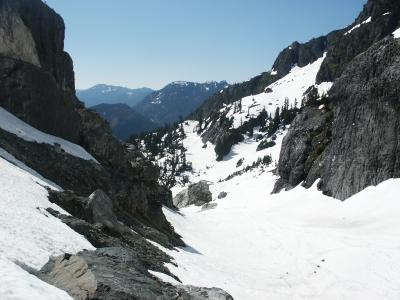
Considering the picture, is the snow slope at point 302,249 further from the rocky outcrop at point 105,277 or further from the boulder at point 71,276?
the boulder at point 71,276

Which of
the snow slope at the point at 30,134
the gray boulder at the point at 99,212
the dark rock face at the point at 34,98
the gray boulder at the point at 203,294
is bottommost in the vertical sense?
the gray boulder at the point at 203,294

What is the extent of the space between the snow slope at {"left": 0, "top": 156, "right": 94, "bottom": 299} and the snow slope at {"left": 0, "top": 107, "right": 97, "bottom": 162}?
882cm

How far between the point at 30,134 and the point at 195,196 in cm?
6968

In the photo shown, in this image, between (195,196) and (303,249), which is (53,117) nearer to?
(303,249)

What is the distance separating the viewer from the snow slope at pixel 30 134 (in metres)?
36.4

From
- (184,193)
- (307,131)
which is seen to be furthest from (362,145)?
(184,193)

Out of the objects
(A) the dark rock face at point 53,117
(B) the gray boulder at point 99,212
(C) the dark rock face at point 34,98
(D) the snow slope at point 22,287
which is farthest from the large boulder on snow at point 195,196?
(D) the snow slope at point 22,287

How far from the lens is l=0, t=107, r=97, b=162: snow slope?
36366mm

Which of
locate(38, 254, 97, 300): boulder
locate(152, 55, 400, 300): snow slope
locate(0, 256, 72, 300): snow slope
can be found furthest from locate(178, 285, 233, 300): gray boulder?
locate(0, 256, 72, 300): snow slope

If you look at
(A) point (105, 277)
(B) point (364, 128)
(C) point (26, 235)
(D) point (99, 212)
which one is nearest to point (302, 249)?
(B) point (364, 128)

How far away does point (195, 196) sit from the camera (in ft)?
345

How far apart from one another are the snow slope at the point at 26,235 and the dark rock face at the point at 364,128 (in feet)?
119

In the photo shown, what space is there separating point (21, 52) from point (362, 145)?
39.3 metres

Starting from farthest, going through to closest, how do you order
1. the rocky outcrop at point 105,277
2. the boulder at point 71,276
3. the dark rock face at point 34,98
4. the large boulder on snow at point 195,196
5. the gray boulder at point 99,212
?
the large boulder on snow at point 195,196, the dark rock face at point 34,98, the gray boulder at point 99,212, the rocky outcrop at point 105,277, the boulder at point 71,276
